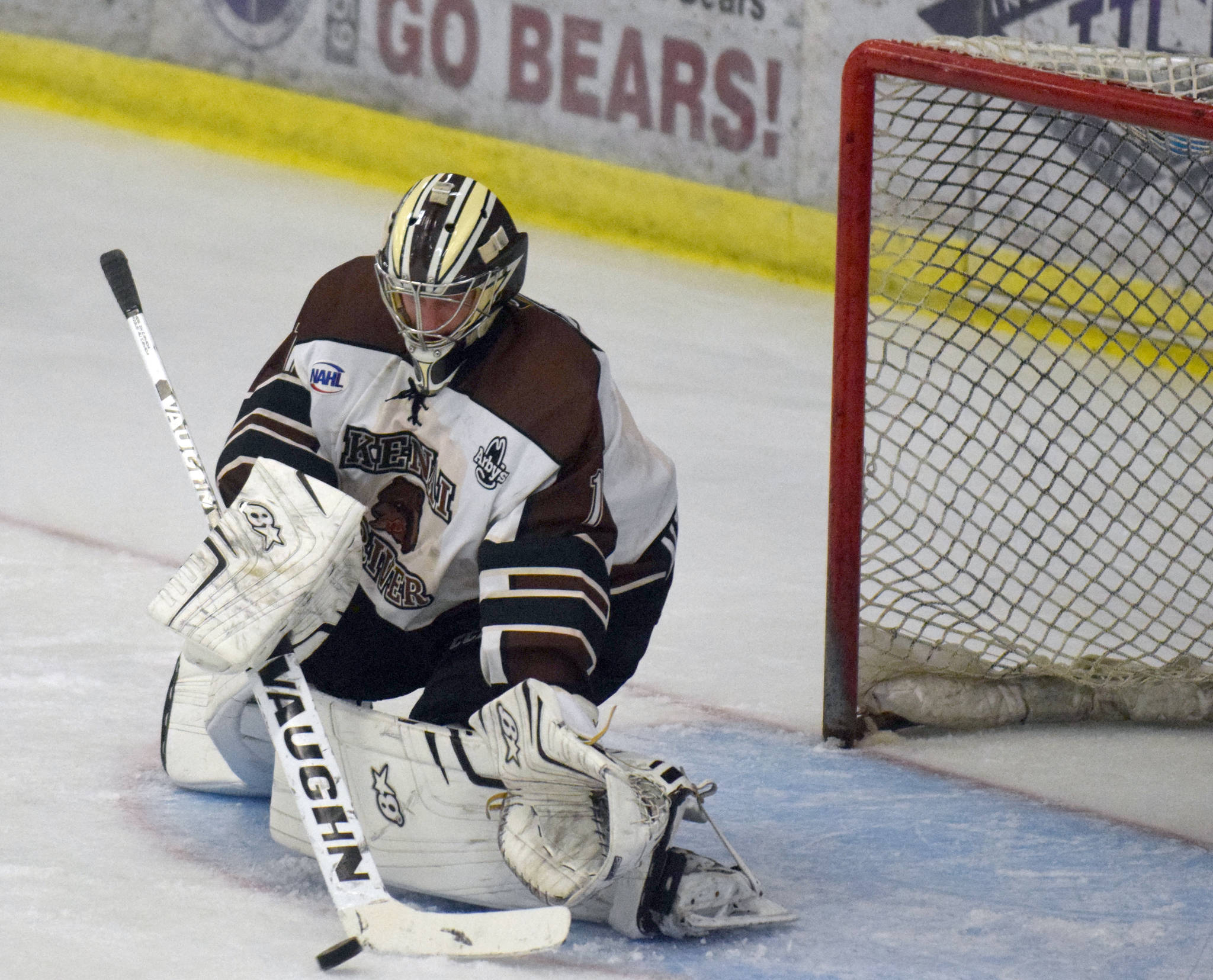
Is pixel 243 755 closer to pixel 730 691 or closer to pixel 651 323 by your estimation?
pixel 730 691

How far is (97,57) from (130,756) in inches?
159

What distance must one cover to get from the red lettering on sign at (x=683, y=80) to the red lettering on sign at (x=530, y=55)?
0.37 metres

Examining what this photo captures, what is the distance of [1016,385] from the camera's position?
3.33 m

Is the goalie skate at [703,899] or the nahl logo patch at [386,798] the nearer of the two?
the goalie skate at [703,899]

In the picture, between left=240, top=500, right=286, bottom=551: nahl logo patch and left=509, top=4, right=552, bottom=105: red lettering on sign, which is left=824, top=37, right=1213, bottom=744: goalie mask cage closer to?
left=240, top=500, right=286, bottom=551: nahl logo patch

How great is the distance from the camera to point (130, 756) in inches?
108

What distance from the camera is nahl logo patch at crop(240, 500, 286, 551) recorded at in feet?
7.40

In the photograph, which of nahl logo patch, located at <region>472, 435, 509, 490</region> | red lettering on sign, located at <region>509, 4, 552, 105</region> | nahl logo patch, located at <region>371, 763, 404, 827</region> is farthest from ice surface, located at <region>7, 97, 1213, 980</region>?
red lettering on sign, located at <region>509, 4, 552, 105</region>

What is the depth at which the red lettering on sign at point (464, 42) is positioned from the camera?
5.84 meters

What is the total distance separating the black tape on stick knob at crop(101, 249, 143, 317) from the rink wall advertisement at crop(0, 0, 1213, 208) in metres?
2.96

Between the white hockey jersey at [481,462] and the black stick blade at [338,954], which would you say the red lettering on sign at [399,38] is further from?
the black stick blade at [338,954]

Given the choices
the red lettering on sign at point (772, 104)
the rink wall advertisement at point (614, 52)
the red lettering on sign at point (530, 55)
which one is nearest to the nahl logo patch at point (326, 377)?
the rink wall advertisement at point (614, 52)

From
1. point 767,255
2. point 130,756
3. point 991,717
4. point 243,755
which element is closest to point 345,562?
point 243,755

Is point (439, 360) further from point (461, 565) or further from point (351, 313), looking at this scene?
point (461, 565)
